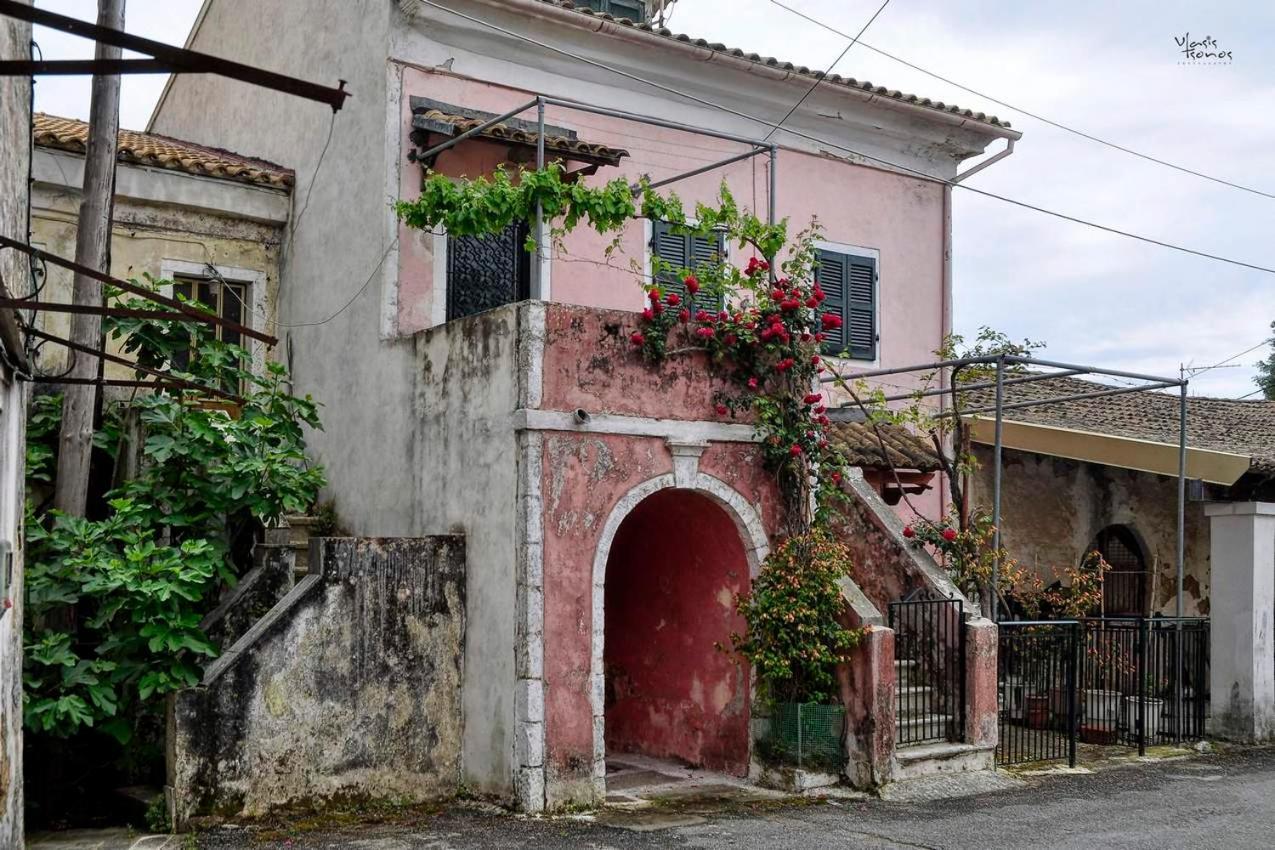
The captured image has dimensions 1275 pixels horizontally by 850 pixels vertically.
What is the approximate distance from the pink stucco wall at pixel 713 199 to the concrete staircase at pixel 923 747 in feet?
14.6

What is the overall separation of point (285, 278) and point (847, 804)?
7.76 m

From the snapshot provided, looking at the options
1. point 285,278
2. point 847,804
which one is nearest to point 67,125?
point 285,278

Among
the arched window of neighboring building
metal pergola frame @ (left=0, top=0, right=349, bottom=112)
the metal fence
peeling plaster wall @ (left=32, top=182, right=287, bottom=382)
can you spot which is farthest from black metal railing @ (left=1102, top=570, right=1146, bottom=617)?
metal pergola frame @ (left=0, top=0, right=349, bottom=112)

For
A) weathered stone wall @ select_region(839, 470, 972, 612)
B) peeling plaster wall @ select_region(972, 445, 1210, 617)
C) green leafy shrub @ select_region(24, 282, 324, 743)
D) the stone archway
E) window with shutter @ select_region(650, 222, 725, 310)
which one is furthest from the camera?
peeling plaster wall @ select_region(972, 445, 1210, 617)

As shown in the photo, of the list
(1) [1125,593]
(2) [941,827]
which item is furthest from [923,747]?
(1) [1125,593]

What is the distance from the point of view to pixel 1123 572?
17.8m

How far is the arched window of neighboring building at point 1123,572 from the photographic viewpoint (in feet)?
58.7

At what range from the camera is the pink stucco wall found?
12422mm

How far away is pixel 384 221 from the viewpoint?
12242mm

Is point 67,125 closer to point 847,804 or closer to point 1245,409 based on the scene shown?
point 847,804

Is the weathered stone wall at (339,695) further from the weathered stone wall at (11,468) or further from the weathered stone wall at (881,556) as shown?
the weathered stone wall at (881,556)

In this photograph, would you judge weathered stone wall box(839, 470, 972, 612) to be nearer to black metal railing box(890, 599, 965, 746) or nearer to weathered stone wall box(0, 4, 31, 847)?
black metal railing box(890, 599, 965, 746)

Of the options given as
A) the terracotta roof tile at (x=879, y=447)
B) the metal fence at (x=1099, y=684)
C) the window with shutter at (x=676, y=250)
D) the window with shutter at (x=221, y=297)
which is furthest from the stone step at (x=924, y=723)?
the window with shutter at (x=221, y=297)

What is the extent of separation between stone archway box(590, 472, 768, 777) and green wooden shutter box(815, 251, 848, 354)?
3670 mm
